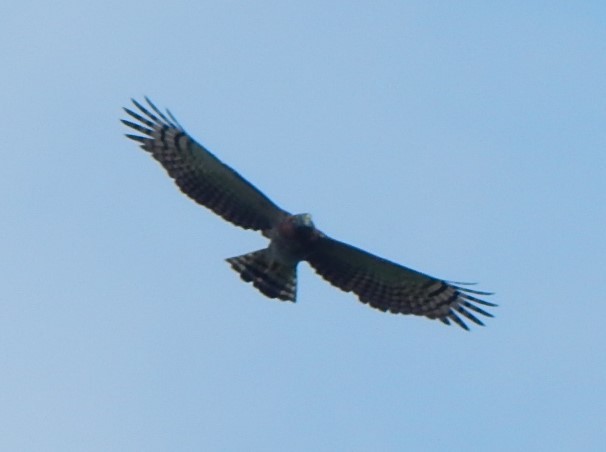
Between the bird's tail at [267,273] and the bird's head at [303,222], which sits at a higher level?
the bird's head at [303,222]

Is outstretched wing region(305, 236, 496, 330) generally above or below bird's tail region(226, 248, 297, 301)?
above

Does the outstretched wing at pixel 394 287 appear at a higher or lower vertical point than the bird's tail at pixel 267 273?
higher

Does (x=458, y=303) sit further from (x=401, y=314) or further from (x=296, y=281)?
(x=296, y=281)

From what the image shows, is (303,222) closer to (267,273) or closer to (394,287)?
(267,273)

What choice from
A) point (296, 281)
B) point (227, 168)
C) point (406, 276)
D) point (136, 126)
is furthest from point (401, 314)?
point (136, 126)
